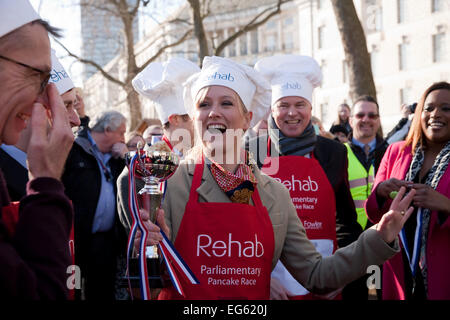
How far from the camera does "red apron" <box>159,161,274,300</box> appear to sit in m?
2.99

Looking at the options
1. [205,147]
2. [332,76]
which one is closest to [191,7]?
[205,147]

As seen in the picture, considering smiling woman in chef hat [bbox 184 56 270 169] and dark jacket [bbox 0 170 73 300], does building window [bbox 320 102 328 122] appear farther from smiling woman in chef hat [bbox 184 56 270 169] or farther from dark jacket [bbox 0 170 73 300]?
dark jacket [bbox 0 170 73 300]

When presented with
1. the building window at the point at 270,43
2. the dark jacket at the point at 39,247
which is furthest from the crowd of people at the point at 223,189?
the building window at the point at 270,43

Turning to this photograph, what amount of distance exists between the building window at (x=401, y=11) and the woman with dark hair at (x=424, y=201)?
A: 36.5 m

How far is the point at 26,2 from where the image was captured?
2055mm

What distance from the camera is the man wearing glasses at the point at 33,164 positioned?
Answer: 1.75 metres

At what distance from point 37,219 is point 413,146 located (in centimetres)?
340

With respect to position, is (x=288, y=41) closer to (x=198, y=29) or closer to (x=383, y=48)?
(x=383, y=48)

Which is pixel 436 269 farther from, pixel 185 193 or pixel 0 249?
pixel 0 249

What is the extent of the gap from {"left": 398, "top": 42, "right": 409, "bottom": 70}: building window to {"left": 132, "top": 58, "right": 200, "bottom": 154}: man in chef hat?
36249 millimetres

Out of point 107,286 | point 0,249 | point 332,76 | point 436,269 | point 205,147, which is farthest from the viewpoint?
point 332,76

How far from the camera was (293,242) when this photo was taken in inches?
126

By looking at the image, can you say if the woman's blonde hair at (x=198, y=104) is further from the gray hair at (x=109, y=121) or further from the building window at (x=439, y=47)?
the building window at (x=439, y=47)

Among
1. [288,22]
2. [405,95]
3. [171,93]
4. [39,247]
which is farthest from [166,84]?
[288,22]
